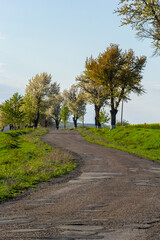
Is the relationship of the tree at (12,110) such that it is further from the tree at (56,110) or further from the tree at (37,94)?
the tree at (56,110)

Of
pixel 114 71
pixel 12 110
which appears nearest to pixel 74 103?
pixel 12 110

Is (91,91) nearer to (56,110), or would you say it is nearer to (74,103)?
(74,103)

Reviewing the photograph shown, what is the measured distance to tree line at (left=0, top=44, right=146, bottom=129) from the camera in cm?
4006

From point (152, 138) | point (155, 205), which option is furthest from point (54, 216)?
point (152, 138)

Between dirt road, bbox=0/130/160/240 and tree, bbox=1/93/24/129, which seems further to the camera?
tree, bbox=1/93/24/129

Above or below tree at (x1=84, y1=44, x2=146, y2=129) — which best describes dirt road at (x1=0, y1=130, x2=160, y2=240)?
below

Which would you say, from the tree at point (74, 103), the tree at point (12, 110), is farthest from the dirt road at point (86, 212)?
the tree at point (74, 103)

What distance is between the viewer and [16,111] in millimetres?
54281

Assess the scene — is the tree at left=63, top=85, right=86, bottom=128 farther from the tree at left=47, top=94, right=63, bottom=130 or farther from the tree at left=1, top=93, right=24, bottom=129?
the tree at left=1, top=93, right=24, bottom=129

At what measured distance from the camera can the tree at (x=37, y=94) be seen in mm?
65750

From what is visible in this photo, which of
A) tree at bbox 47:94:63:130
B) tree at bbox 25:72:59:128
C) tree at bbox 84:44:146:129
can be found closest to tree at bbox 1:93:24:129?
tree at bbox 25:72:59:128

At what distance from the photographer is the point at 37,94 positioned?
66.2 metres

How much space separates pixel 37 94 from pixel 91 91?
18214 mm

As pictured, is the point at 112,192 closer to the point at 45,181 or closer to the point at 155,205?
Result: the point at 155,205
